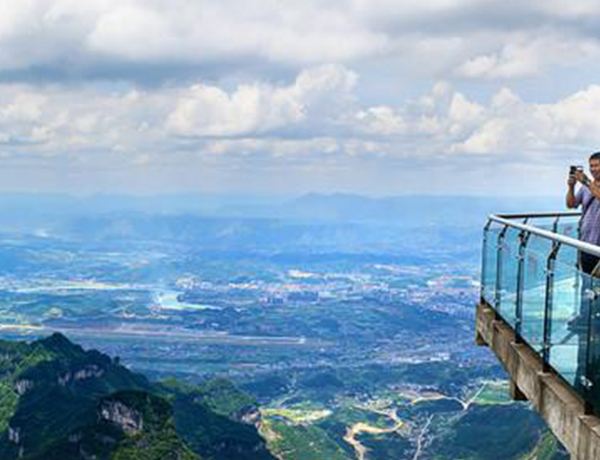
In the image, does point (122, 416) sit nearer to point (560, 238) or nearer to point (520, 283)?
point (520, 283)

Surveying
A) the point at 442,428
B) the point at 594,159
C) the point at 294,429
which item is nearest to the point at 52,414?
the point at 294,429

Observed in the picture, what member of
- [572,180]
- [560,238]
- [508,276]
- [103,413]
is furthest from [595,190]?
[103,413]

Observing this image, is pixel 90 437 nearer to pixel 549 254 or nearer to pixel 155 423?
pixel 155 423

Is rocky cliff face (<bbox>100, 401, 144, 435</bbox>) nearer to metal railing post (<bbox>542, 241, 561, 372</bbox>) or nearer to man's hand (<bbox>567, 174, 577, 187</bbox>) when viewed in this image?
man's hand (<bbox>567, 174, 577, 187</bbox>)

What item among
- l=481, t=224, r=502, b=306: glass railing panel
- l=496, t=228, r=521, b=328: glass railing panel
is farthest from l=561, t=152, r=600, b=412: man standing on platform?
l=481, t=224, r=502, b=306: glass railing panel

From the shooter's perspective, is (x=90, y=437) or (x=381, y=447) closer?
(x=90, y=437)

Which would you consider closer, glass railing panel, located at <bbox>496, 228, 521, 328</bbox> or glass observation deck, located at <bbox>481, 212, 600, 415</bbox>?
glass observation deck, located at <bbox>481, 212, 600, 415</bbox>

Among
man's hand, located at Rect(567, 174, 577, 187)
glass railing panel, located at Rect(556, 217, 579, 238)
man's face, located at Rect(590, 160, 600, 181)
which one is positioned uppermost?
man's face, located at Rect(590, 160, 600, 181)
